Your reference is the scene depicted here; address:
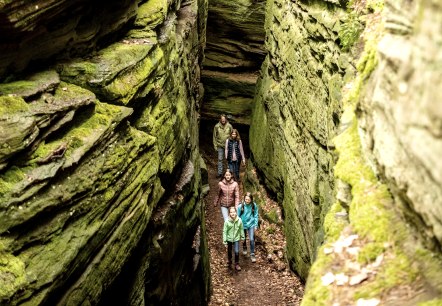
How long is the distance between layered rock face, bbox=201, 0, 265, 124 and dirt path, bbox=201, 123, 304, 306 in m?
9.18

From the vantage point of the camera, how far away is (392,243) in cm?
429

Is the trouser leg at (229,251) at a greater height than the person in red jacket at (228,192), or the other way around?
the person in red jacket at (228,192)

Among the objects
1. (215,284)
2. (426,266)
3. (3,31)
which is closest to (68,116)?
(3,31)

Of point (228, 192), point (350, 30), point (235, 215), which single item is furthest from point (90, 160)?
point (228, 192)

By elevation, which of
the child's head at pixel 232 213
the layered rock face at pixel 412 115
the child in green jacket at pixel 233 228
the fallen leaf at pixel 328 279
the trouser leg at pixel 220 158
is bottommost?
the trouser leg at pixel 220 158

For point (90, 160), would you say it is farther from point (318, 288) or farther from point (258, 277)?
point (258, 277)

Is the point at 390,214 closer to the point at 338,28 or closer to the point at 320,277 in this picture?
the point at 320,277

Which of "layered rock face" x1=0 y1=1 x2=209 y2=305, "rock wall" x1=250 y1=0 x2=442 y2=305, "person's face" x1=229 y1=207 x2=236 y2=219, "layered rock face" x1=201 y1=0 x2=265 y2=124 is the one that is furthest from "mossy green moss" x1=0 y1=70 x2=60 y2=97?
"layered rock face" x1=201 y1=0 x2=265 y2=124

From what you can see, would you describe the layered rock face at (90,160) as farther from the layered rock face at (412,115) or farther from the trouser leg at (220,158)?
the trouser leg at (220,158)

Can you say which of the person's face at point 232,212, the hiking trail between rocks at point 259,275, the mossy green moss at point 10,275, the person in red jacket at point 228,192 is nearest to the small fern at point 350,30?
the person's face at point 232,212

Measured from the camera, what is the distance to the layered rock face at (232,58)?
2472 centimetres

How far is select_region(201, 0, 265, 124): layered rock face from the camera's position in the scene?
24.7m

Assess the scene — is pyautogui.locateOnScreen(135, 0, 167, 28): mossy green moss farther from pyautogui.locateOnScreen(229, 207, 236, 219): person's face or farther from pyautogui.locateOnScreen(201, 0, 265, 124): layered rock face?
pyautogui.locateOnScreen(201, 0, 265, 124): layered rock face

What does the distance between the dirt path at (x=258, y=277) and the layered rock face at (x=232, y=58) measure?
9177mm
